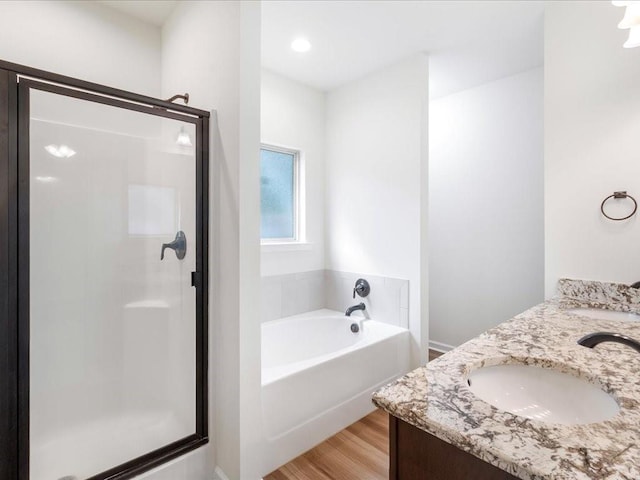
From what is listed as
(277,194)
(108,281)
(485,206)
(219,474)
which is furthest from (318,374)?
(485,206)

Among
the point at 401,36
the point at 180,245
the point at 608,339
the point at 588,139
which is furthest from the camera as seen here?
the point at 401,36

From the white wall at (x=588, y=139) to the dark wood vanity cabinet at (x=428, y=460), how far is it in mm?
1710

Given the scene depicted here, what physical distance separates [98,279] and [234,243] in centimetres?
68

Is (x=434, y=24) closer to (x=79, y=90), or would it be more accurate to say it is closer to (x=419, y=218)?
(x=419, y=218)

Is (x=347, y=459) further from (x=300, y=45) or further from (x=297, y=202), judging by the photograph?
(x=300, y=45)

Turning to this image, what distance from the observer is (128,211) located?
5.31 ft

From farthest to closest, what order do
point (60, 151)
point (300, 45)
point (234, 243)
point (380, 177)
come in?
point (380, 177)
point (300, 45)
point (234, 243)
point (60, 151)

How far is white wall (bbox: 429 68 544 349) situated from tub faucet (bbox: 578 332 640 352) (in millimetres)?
2166

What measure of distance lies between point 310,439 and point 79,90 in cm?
212

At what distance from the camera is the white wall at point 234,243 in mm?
1544

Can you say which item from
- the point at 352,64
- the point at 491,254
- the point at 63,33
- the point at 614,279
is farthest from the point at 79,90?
the point at 491,254

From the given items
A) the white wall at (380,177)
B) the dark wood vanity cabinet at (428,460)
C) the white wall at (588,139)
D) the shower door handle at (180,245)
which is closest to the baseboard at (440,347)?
the white wall at (380,177)

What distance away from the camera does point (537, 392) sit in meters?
0.95

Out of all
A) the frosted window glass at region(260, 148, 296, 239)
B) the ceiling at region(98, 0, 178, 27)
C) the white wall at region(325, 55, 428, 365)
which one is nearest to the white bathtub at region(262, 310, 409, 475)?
the white wall at region(325, 55, 428, 365)
